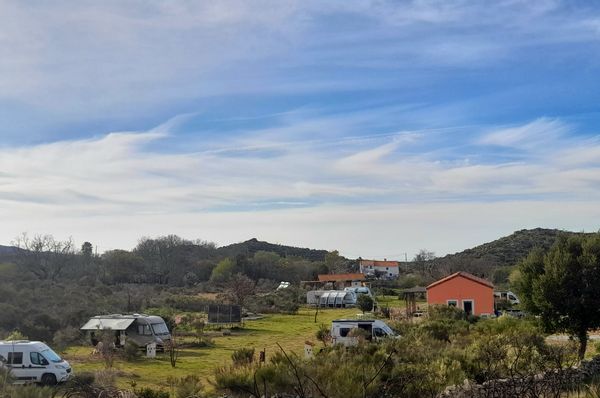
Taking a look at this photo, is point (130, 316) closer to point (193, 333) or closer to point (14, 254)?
point (193, 333)

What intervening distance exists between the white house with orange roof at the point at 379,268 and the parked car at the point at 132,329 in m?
87.2

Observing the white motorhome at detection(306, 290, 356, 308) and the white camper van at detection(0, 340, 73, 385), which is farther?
the white motorhome at detection(306, 290, 356, 308)

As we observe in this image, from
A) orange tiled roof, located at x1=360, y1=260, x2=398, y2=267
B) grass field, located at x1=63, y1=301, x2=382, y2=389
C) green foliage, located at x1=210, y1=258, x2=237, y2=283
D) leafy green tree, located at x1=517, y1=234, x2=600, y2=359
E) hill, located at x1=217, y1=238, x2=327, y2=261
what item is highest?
hill, located at x1=217, y1=238, x2=327, y2=261

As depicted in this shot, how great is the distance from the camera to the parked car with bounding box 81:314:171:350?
2814 cm

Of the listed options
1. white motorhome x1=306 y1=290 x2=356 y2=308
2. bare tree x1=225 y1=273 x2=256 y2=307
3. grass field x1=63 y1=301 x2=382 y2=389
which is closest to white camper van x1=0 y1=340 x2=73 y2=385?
grass field x1=63 y1=301 x2=382 y2=389

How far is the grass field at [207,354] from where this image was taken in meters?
20.8

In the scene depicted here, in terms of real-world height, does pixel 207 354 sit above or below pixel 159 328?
below

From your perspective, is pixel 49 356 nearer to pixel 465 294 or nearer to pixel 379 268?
pixel 465 294

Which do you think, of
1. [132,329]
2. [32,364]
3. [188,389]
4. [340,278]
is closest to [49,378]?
[32,364]

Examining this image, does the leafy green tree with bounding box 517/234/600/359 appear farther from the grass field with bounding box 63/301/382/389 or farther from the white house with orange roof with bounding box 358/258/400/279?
the white house with orange roof with bounding box 358/258/400/279

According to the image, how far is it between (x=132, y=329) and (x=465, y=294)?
2347 centimetres

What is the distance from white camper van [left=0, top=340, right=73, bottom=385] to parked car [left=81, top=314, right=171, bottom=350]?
27.1ft

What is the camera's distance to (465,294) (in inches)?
1683

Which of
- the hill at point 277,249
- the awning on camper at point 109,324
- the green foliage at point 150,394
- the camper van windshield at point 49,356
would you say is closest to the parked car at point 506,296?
the awning on camper at point 109,324
